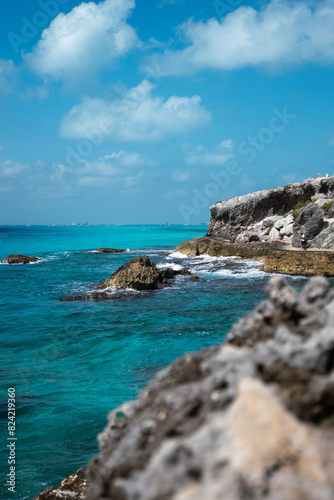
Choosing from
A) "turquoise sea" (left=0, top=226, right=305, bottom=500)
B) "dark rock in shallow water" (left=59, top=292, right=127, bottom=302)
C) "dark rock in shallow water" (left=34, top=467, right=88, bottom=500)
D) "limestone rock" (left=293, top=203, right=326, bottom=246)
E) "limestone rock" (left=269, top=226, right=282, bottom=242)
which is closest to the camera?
"dark rock in shallow water" (left=34, top=467, right=88, bottom=500)

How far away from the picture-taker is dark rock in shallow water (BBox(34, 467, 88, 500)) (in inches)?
190

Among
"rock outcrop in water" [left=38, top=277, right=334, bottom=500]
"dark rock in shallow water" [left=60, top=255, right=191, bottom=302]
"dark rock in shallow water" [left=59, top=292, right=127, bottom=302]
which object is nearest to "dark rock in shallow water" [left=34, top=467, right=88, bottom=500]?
"rock outcrop in water" [left=38, top=277, right=334, bottom=500]

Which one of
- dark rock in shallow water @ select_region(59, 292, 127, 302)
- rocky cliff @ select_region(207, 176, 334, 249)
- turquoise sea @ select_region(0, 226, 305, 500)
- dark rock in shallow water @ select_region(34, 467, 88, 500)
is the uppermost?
rocky cliff @ select_region(207, 176, 334, 249)

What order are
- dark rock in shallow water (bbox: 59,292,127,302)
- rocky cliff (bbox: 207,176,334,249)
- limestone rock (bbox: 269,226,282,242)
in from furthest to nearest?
1. rocky cliff (bbox: 207,176,334,249)
2. limestone rock (bbox: 269,226,282,242)
3. dark rock in shallow water (bbox: 59,292,127,302)

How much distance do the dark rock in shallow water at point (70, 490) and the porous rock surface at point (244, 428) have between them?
281cm

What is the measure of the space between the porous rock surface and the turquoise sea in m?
5.40

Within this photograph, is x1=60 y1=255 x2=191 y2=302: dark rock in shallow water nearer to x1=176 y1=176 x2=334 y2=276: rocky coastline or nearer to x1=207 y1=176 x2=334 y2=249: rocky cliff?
x1=176 y1=176 x2=334 y2=276: rocky coastline

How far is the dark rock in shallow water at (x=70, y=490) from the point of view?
482 centimetres

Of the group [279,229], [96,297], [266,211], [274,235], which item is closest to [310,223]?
[279,229]

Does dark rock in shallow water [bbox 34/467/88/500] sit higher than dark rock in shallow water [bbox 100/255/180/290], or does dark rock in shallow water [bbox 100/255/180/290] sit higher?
dark rock in shallow water [bbox 100/255/180/290]

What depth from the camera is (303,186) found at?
5456 centimetres

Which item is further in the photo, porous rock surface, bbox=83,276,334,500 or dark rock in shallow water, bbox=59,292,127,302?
dark rock in shallow water, bbox=59,292,127,302

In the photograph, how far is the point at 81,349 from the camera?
13.7 metres

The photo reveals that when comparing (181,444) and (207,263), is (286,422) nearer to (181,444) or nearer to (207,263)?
(181,444)
